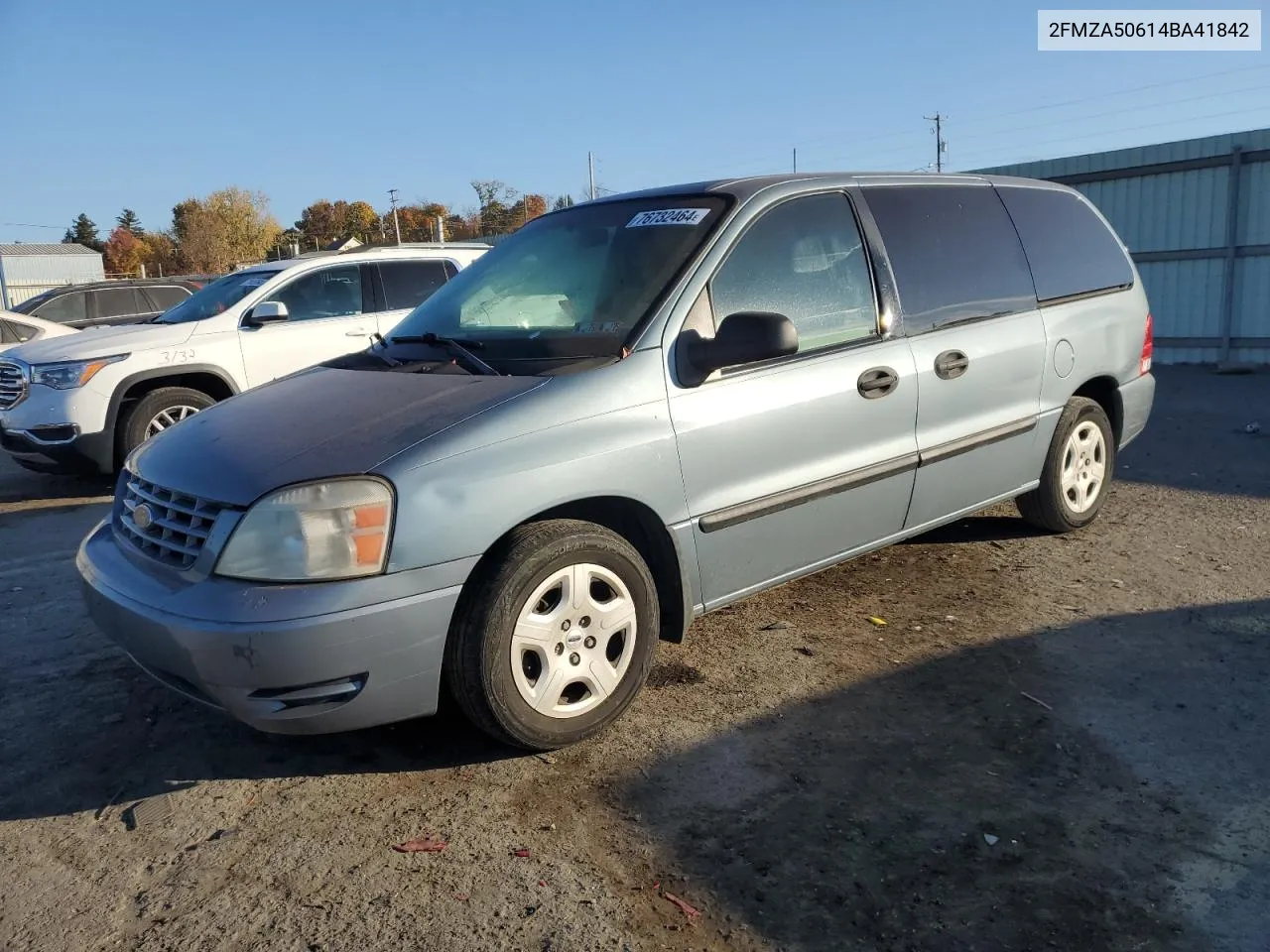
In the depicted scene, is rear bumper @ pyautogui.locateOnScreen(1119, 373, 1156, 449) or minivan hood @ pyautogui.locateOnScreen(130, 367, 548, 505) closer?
minivan hood @ pyautogui.locateOnScreen(130, 367, 548, 505)

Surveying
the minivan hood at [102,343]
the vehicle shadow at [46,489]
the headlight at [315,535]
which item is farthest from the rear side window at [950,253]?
the vehicle shadow at [46,489]

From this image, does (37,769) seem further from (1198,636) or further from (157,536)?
(1198,636)

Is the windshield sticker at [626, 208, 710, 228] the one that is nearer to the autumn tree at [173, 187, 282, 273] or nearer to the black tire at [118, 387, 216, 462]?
the black tire at [118, 387, 216, 462]

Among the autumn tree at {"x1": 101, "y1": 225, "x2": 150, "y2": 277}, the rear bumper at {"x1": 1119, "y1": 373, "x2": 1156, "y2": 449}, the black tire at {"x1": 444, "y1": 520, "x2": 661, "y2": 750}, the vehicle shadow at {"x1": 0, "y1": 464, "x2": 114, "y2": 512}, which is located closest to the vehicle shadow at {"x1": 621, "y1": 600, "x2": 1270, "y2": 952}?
the black tire at {"x1": 444, "y1": 520, "x2": 661, "y2": 750}

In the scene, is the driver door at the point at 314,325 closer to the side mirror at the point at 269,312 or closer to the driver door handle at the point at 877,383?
the side mirror at the point at 269,312

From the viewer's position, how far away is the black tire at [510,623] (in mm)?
3010

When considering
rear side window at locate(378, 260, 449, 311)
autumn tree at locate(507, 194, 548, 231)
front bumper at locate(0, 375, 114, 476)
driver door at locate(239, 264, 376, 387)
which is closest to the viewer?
front bumper at locate(0, 375, 114, 476)

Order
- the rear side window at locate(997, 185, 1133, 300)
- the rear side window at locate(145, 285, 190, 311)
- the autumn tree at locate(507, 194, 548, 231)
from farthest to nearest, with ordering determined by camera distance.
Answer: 1. the autumn tree at locate(507, 194, 548, 231)
2. the rear side window at locate(145, 285, 190, 311)
3. the rear side window at locate(997, 185, 1133, 300)

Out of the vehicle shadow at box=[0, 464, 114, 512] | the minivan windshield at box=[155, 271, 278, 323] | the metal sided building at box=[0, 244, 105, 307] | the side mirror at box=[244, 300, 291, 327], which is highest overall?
the metal sided building at box=[0, 244, 105, 307]

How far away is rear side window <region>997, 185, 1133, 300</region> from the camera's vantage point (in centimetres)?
504

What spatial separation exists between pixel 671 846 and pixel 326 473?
4.76 ft

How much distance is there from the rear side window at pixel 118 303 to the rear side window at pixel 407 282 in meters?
11.0

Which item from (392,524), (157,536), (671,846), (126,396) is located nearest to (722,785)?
(671,846)

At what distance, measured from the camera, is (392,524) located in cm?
288
